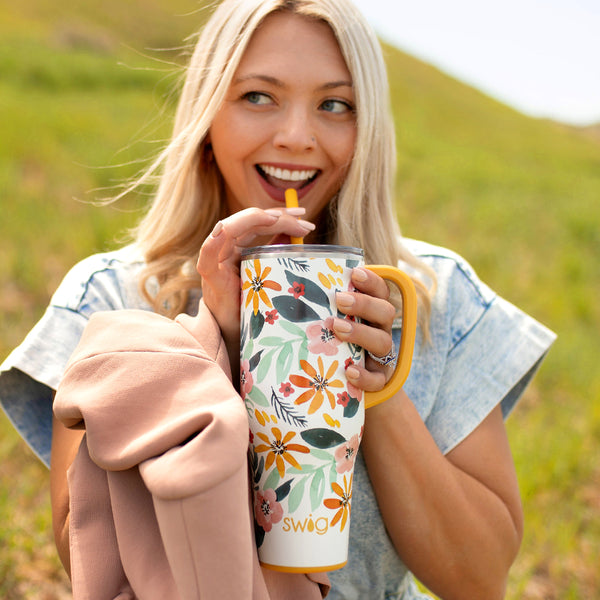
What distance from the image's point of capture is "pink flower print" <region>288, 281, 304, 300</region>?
933 mm

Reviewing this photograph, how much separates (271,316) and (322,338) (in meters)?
0.08

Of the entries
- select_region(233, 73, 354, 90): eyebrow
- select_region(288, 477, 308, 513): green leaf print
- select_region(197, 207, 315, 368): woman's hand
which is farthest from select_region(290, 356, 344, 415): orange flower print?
select_region(233, 73, 354, 90): eyebrow

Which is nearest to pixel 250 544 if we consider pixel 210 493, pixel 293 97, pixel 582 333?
pixel 210 493

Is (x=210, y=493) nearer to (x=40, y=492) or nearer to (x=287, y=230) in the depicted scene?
(x=287, y=230)

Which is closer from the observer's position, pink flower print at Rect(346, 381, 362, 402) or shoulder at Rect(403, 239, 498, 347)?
pink flower print at Rect(346, 381, 362, 402)

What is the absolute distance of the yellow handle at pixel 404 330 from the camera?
1.03 meters

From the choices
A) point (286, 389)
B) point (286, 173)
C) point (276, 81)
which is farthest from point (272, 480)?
point (276, 81)

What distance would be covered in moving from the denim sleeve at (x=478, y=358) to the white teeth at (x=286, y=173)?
17.0 inches

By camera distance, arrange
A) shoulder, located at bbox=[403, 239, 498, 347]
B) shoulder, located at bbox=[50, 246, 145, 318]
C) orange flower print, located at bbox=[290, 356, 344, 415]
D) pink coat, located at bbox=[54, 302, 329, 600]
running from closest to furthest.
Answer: pink coat, located at bbox=[54, 302, 329, 600] → orange flower print, located at bbox=[290, 356, 344, 415] → shoulder, located at bbox=[50, 246, 145, 318] → shoulder, located at bbox=[403, 239, 498, 347]

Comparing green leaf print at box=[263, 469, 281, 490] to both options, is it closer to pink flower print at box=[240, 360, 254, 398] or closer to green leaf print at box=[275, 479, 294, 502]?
green leaf print at box=[275, 479, 294, 502]

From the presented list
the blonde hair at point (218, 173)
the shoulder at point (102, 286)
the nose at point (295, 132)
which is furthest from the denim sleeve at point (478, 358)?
the shoulder at point (102, 286)

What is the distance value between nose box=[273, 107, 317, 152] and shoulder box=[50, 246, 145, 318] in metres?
0.46

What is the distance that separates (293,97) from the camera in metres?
1.44

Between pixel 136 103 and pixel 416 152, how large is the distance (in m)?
4.22
